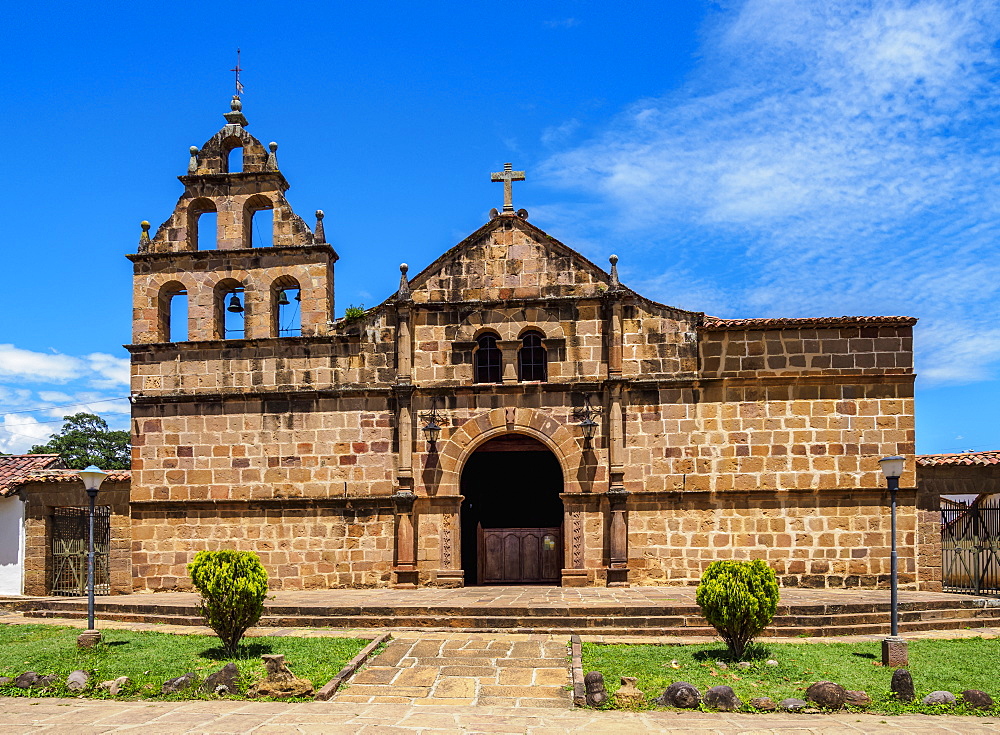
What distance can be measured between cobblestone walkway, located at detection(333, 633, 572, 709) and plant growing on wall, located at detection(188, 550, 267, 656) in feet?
7.05

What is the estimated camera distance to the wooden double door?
842 inches

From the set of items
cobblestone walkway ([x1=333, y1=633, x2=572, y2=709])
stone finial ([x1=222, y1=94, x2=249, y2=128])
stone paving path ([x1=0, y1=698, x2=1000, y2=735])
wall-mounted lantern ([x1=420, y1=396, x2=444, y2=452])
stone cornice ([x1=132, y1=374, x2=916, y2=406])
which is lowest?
cobblestone walkway ([x1=333, y1=633, x2=572, y2=709])

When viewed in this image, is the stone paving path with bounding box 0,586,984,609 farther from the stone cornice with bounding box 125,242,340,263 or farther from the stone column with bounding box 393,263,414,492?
the stone cornice with bounding box 125,242,340,263

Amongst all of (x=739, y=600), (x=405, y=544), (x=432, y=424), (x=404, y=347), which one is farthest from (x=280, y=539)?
(x=739, y=600)

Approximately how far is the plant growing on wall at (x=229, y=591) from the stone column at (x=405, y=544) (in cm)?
674

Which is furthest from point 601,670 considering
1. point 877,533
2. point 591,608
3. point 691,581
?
point 877,533

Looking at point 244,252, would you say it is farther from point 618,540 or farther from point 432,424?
point 618,540

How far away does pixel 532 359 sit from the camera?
71.3ft

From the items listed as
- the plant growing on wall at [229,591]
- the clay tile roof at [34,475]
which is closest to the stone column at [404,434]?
the clay tile roof at [34,475]

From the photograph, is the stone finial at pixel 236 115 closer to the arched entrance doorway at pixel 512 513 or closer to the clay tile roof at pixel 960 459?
the arched entrance doorway at pixel 512 513

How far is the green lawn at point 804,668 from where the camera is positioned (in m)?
11.9

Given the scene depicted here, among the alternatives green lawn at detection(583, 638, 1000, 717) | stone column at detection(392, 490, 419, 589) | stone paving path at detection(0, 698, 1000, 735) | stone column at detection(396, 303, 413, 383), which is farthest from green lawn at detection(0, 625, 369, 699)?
stone column at detection(396, 303, 413, 383)

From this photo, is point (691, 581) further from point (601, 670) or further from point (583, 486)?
point (601, 670)

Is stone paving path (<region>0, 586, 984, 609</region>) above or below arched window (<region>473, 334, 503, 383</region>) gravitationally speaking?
below
